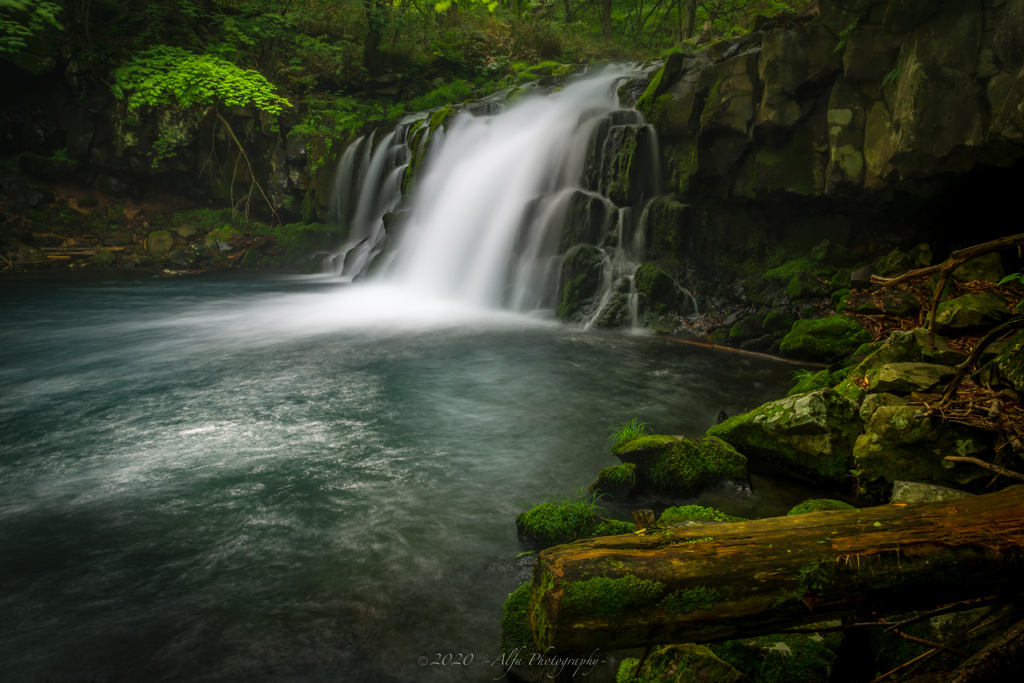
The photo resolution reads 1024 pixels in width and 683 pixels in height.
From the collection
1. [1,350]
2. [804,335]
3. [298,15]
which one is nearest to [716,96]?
[804,335]

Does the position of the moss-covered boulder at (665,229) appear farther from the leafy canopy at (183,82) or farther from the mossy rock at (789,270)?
the leafy canopy at (183,82)

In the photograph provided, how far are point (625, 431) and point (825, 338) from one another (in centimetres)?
417

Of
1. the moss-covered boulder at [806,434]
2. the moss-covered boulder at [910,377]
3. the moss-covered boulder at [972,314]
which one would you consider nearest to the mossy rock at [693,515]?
the moss-covered boulder at [806,434]

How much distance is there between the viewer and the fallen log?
1795 mm

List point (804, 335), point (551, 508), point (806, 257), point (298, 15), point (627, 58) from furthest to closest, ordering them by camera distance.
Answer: point (627, 58)
point (298, 15)
point (806, 257)
point (804, 335)
point (551, 508)

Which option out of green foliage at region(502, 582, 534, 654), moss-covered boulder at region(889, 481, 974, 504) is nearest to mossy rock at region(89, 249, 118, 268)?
green foliage at region(502, 582, 534, 654)

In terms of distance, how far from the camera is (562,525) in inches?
137

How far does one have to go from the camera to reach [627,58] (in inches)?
812

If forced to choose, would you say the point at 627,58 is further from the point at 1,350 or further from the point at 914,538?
the point at 914,538

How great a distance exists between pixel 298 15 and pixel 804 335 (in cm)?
1917

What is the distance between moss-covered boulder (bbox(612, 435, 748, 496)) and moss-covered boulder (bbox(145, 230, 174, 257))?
16.9m

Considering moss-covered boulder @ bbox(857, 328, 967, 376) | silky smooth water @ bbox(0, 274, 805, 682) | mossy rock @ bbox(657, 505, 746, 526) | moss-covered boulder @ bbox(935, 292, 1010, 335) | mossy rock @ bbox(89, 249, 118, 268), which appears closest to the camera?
silky smooth water @ bbox(0, 274, 805, 682)

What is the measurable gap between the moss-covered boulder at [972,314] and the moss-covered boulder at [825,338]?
5.48 ft

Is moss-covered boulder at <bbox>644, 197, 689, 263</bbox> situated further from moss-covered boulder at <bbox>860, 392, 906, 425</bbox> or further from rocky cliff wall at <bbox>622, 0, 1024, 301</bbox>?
moss-covered boulder at <bbox>860, 392, 906, 425</bbox>
